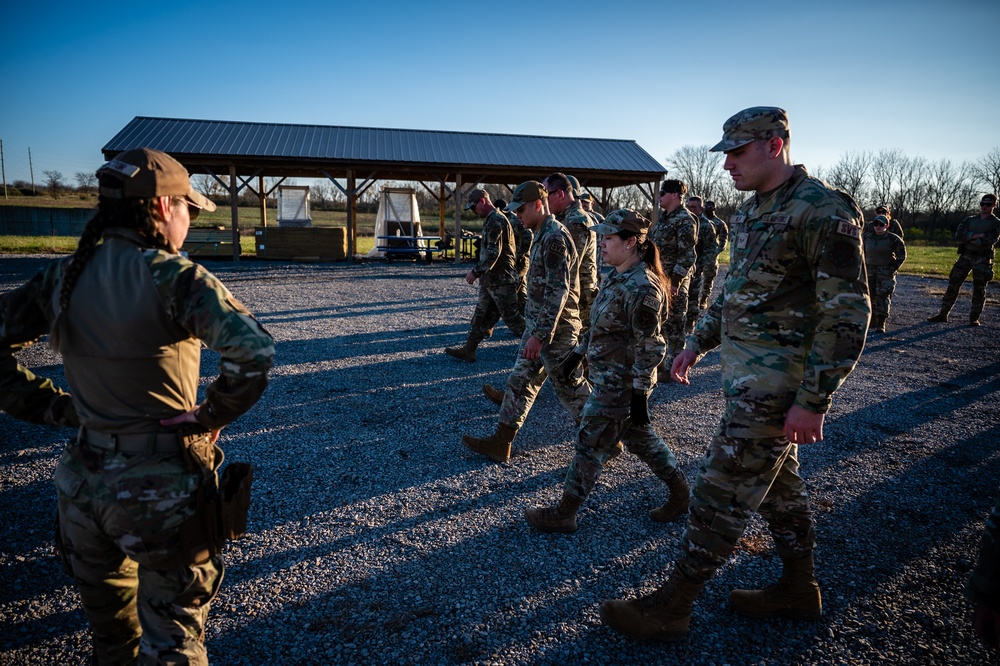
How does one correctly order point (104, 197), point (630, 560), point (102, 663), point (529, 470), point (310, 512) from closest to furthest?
point (104, 197)
point (102, 663)
point (630, 560)
point (310, 512)
point (529, 470)

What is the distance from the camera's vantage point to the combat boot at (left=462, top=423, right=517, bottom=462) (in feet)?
13.7

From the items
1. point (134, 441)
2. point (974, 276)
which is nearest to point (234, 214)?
point (134, 441)

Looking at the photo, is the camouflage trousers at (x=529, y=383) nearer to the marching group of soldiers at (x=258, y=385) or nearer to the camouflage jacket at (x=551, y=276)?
the camouflage jacket at (x=551, y=276)

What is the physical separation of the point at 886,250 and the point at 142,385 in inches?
452

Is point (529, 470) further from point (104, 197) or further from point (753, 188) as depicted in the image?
point (104, 197)

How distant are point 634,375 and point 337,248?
18338 mm

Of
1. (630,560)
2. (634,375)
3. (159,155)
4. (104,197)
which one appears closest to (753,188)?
(634,375)

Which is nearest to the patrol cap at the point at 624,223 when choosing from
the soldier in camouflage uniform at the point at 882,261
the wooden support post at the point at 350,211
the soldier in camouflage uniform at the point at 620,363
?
the soldier in camouflage uniform at the point at 620,363

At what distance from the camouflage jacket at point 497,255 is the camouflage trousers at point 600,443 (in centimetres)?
394

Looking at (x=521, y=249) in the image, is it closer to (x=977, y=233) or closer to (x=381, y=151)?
(x=977, y=233)

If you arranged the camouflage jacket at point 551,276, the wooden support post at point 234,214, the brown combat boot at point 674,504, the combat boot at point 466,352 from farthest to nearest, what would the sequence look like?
the wooden support post at point 234,214 < the combat boot at point 466,352 < the camouflage jacket at point 551,276 < the brown combat boot at point 674,504

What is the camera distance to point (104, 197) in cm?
165

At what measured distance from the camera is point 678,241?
21.9ft

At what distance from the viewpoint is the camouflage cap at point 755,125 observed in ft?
7.47
